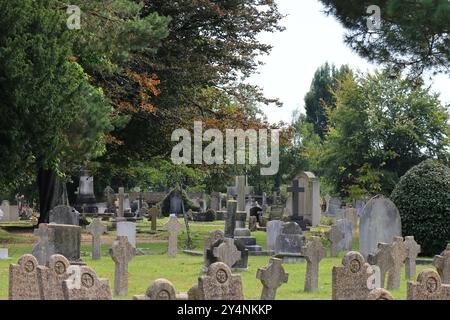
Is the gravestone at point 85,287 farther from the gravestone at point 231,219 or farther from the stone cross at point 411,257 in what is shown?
the gravestone at point 231,219

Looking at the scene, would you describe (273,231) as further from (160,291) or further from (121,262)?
(160,291)

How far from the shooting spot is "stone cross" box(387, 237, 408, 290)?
48.5 ft

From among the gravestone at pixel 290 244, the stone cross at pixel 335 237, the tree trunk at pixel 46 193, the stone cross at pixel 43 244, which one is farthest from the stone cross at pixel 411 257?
the tree trunk at pixel 46 193

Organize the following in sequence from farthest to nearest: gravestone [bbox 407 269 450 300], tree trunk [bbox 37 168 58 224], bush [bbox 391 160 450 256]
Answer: tree trunk [bbox 37 168 58 224]
bush [bbox 391 160 450 256]
gravestone [bbox 407 269 450 300]

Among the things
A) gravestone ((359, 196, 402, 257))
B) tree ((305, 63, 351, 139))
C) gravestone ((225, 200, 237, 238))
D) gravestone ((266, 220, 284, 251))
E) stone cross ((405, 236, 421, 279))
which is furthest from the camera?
tree ((305, 63, 351, 139))

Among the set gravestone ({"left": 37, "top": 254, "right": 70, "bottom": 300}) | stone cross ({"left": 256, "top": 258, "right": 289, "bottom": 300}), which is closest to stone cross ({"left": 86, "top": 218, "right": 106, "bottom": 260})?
stone cross ({"left": 256, "top": 258, "right": 289, "bottom": 300})

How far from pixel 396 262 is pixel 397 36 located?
7970 millimetres

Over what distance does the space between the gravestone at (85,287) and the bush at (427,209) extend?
44.3 ft

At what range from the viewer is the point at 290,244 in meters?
20.4

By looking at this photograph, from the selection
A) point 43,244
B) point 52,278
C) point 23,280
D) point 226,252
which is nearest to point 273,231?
point 226,252

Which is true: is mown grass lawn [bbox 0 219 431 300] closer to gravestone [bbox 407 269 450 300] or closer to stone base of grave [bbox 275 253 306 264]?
stone base of grave [bbox 275 253 306 264]

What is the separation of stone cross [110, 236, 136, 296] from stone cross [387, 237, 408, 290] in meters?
4.29

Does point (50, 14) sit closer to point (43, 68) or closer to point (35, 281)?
point (43, 68)
